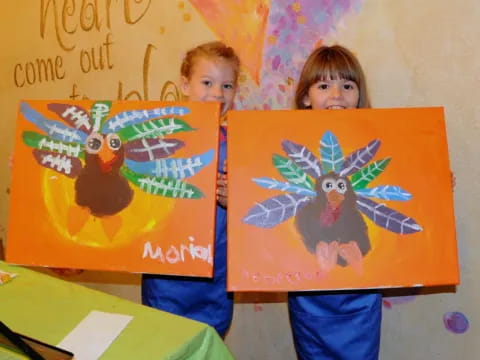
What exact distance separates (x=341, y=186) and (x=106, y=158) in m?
0.49

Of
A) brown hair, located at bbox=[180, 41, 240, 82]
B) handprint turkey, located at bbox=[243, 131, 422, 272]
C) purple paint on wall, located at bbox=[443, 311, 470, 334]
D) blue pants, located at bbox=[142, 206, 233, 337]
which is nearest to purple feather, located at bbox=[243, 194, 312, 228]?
handprint turkey, located at bbox=[243, 131, 422, 272]

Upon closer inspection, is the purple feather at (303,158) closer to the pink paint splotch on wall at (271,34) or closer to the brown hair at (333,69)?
the brown hair at (333,69)

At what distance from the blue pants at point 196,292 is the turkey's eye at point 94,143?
32cm

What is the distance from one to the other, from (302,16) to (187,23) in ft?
1.21

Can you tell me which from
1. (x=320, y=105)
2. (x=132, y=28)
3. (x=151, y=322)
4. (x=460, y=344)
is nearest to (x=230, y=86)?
(x=320, y=105)

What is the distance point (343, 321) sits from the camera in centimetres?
116

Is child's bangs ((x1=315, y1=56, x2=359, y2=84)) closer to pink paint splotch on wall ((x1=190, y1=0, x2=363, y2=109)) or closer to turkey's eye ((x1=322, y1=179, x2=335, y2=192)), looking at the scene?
pink paint splotch on wall ((x1=190, y1=0, x2=363, y2=109))

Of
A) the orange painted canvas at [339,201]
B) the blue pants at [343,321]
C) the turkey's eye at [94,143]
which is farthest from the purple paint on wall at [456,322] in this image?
the turkey's eye at [94,143]

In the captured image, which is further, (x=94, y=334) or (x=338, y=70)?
(x=338, y=70)

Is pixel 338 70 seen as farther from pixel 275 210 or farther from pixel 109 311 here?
pixel 109 311

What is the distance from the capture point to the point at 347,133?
3.45 ft

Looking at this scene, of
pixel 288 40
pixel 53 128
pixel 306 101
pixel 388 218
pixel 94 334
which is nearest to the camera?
pixel 94 334

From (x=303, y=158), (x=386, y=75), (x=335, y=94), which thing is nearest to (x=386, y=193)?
(x=303, y=158)

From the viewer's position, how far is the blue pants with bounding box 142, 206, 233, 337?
1.29 m
